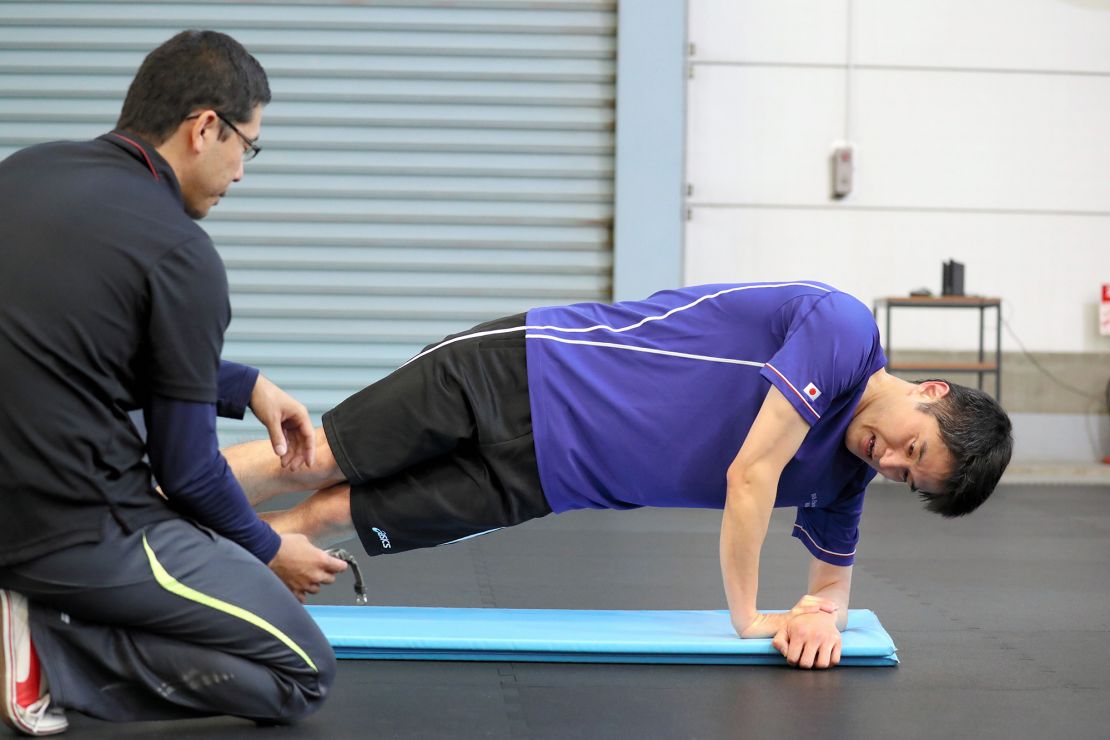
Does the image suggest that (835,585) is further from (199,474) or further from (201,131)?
(201,131)

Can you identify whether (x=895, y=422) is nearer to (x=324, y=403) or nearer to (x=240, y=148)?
(x=240, y=148)

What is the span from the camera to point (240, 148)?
1.83 meters

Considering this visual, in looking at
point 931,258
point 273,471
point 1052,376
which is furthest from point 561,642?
point 1052,376

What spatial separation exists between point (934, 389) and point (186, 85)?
1.52m

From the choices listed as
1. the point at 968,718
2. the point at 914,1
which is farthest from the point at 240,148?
the point at 914,1

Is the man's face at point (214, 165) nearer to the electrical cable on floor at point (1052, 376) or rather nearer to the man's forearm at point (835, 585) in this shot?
the man's forearm at point (835, 585)

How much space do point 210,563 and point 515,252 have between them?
499 cm

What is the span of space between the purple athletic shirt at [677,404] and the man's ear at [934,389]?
95 millimetres

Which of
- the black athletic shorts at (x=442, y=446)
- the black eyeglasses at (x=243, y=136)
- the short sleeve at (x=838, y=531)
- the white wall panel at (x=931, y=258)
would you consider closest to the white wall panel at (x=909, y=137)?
the white wall panel at (x=931, y=258)

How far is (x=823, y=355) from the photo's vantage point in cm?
222

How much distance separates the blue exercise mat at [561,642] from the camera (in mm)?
2346

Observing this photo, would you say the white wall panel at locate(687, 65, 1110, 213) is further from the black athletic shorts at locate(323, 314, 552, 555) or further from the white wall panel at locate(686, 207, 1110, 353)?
the black athletic shorts at locate(323, 314, 552, 555)

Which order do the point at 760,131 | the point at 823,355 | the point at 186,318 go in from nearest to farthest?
the point at 186,318 < the point at 823,355 < the point at 760,131

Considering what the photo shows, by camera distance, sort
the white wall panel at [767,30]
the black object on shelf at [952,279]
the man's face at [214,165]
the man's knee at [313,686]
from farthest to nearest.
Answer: the white wall panel at [767,30], the black object on shelf at [952,279], the man's knee at [313,686], the man's face at [214,165]
